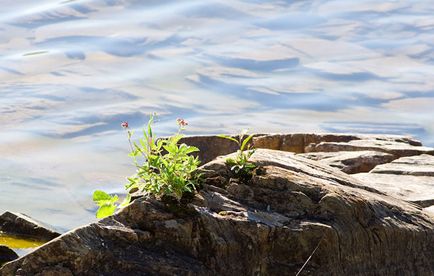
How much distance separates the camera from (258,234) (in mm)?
4238

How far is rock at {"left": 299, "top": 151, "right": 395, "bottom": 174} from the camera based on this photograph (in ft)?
21.1

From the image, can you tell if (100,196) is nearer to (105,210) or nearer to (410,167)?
(105,210)

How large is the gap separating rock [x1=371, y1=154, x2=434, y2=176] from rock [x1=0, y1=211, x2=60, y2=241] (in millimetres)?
1778

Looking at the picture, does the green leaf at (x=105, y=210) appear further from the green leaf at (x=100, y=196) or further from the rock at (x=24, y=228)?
the rock at (x=24, y=228)

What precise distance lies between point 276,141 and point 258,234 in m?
2.95

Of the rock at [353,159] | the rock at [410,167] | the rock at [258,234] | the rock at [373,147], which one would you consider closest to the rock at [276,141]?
the rock at [373,147]

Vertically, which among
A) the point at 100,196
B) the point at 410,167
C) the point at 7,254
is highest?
the point at 410,167

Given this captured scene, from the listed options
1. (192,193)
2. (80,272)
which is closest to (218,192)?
(192,193)

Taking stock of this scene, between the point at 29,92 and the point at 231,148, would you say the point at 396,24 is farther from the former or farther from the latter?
the point at 231,148

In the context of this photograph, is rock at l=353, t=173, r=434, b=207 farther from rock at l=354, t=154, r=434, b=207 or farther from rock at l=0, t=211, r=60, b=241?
rock at l=0, t=211, r=60, b=241

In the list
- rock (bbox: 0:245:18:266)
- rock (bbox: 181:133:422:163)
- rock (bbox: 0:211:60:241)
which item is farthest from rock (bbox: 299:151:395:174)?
rock (bbox: 0:245:18:266)

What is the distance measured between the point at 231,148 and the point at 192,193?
2825 mm

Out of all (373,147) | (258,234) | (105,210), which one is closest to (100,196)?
(105,210)

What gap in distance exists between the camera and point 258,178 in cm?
444
